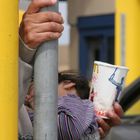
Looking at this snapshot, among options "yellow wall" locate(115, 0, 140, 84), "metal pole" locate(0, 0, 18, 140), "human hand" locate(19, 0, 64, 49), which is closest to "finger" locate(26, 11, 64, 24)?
"human hand" locate(19, 0, 64, 49)

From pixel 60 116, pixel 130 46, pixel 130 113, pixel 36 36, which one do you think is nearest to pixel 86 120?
pixel 60 116

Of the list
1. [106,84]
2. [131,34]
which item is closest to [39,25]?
[106,84]

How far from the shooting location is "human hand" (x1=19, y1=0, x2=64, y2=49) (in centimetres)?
172

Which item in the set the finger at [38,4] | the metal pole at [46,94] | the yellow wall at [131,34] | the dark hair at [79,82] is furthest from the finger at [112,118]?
the yellow wall at [131,34]

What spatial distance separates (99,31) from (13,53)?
37.5ft

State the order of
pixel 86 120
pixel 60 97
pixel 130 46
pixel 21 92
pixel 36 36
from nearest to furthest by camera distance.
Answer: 1. pixel 36 36
2. pixel 21 92
3. pixel 86 120
4. pixel 60 97
5. pixel 130 46

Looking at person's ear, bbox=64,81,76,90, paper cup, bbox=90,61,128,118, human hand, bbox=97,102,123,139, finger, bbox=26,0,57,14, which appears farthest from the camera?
person's ear, bbox=64,81,76,90

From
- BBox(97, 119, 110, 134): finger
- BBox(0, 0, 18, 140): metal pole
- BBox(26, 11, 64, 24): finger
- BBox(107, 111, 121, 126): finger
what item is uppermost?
BBox(26, 11, 64, 24): finger

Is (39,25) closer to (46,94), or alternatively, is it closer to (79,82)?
(46,94)

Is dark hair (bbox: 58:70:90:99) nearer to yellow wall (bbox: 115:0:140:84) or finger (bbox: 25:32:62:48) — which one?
finger (bbox: 25:32:62:48)

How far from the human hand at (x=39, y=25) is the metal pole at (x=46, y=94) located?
4 cm

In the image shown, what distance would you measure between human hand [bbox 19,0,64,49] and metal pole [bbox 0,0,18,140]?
0.36 feet

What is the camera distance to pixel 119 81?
2064 mm

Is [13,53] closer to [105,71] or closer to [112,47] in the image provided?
[105,71]
